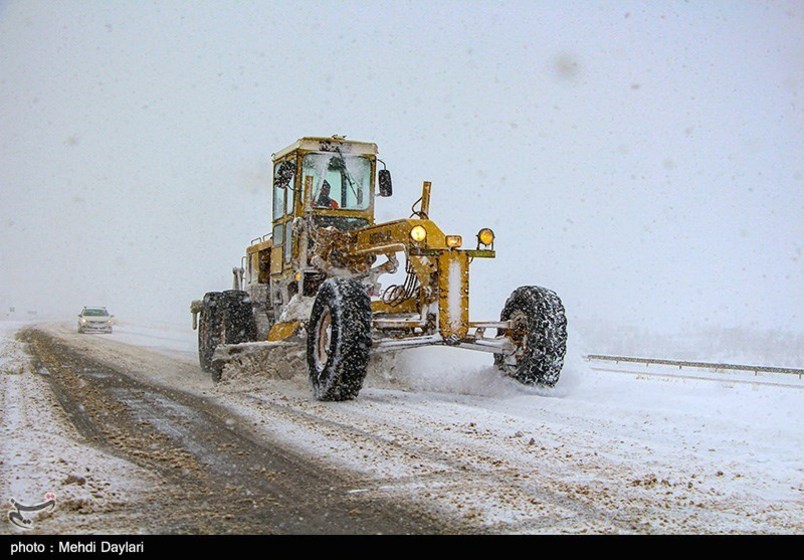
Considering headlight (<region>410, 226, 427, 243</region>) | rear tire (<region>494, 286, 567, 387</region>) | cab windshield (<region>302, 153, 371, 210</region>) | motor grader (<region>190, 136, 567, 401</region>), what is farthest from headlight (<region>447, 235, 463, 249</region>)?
cab windshield (<region>302, 153, 371, 210</region>)

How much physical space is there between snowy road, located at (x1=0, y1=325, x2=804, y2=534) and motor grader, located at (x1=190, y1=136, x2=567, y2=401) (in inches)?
21.8

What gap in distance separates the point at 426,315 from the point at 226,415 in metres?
2.65

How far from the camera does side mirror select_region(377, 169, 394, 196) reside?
11031 mm

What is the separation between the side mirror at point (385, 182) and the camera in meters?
11.0

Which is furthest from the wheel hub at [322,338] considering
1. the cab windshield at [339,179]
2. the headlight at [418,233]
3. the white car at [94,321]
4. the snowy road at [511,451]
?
the white car at [94,321]

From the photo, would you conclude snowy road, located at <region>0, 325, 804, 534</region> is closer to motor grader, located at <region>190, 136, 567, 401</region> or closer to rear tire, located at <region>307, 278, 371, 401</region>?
rear tire, located at <region>307, 278, 371, 401</region>

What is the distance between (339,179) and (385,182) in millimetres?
670

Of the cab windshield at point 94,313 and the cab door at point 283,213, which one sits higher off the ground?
the cab door at point 283,213

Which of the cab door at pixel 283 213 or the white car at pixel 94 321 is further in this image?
Result: the white car at pixel 94 321

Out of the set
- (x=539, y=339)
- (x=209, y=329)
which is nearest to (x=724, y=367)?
(x=539, y=339)

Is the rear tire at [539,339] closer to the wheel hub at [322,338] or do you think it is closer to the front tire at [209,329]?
the wheel hub at [322,338]

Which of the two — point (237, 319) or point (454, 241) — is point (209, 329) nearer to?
point (237, 319)

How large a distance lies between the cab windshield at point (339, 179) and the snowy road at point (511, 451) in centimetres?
Answer: 256
